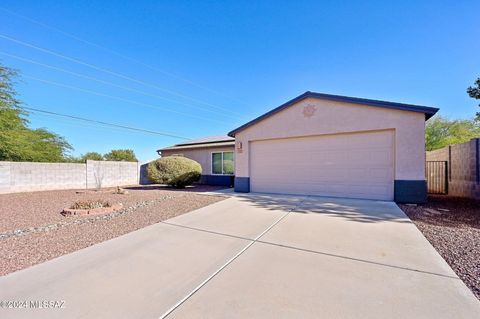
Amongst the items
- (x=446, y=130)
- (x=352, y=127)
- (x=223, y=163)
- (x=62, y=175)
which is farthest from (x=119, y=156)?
(x=446, y=130)

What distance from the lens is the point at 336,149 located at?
27.8 ft

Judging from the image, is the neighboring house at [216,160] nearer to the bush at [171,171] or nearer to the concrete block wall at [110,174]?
the bush at [171,171]

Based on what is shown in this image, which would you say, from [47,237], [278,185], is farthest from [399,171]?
[47,237]

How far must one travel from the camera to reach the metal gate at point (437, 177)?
1008cm

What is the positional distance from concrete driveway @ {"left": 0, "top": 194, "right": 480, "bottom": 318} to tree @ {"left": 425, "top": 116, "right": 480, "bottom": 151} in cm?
2619

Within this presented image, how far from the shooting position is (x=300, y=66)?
37.2 feet

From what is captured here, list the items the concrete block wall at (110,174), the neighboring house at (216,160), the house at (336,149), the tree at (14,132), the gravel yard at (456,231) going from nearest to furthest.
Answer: the gravel yard at (456,231), the house at (336,149), the tree at (14,132), the neighboring house at (216,160), the concrete block wall at (110,174)

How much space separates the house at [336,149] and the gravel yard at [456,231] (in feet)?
3.47

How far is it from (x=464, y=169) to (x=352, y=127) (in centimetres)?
460

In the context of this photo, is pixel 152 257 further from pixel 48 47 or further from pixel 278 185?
Answer: pixel 48 47

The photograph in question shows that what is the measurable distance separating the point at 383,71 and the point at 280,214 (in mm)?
8897

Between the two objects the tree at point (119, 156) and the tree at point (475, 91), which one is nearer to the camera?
the tree at point (475, 91)

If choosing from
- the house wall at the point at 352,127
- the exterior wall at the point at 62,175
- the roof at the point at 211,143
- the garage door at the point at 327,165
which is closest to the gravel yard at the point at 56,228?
the garage door at the point at 327,165

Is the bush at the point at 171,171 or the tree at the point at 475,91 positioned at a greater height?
the tree at the point at 475,91
